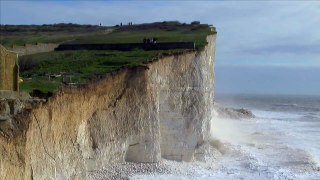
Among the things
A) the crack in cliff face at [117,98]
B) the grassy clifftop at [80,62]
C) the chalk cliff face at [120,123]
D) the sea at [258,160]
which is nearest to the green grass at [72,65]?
the grassy clifftop at [80,62]

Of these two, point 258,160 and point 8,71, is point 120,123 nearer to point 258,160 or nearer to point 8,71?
point 8,71

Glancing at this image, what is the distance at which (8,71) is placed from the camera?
51.3 feet

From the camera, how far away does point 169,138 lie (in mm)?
24703

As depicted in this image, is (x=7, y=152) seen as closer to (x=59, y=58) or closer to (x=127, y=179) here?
(x=127, y=179)

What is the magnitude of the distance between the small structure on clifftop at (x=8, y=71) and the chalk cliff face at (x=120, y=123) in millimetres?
1079

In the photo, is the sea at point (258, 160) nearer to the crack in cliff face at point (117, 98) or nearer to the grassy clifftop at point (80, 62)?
the crack in cliff face at point (117, 98)

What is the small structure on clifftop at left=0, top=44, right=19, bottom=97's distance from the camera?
15.4 meters

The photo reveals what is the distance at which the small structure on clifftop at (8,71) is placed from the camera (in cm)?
1537

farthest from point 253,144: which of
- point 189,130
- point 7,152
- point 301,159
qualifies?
point 7,152

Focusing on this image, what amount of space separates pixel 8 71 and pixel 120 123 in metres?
6.71

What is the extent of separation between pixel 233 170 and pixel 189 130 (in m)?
2.78

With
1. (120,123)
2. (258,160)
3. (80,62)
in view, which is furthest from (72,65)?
(258,160)

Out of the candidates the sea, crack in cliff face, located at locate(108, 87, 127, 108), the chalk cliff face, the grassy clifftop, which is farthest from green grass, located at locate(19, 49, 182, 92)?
the sea

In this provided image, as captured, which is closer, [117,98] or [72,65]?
[117,98]
